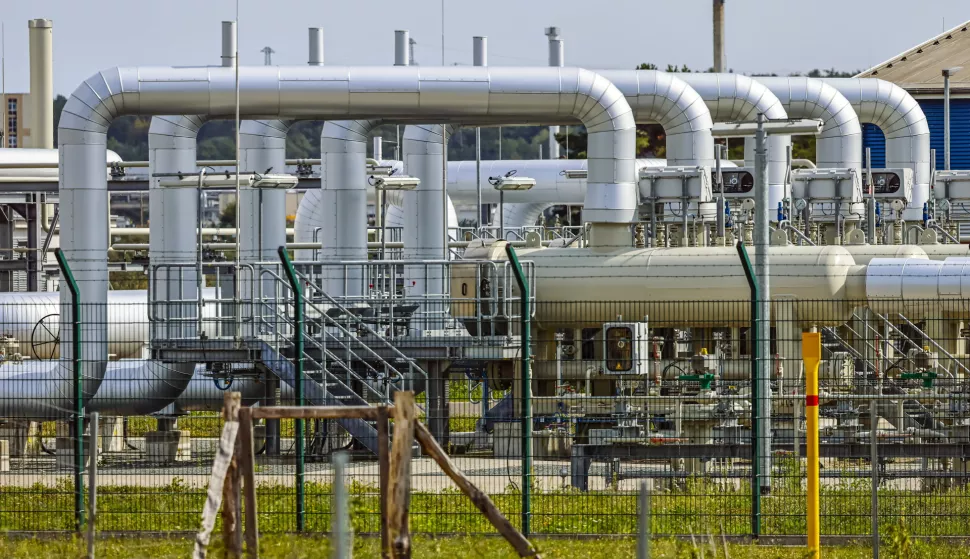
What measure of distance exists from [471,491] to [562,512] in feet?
11.9

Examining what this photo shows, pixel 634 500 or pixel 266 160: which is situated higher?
pixel 266 160

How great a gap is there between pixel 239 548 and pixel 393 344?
30.7 ft

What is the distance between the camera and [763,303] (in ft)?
41.9

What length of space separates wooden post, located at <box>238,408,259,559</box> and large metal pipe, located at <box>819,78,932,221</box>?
63.7ft

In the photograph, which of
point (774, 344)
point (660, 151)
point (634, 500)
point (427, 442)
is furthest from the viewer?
point (660, 151)

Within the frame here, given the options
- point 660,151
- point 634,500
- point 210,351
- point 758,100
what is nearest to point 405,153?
point 758,100

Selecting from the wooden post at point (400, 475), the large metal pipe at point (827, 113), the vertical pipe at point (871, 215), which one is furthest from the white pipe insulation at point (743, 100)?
the wooden post at point (400, 475)

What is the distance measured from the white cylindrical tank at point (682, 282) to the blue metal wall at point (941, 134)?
71.8 ft

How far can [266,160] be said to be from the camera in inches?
949

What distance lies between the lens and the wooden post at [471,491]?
9570mm

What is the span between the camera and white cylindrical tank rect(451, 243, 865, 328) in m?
19.3

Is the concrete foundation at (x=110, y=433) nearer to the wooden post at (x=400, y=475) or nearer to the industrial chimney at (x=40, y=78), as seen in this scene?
the wooden post at (x=400, y=475)

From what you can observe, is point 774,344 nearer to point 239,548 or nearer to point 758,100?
point 758,100

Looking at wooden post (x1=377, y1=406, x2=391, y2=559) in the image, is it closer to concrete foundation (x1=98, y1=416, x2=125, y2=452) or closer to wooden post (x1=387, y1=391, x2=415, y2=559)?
wooden post (x1=387, y1=391, x2=415, y2=559)
